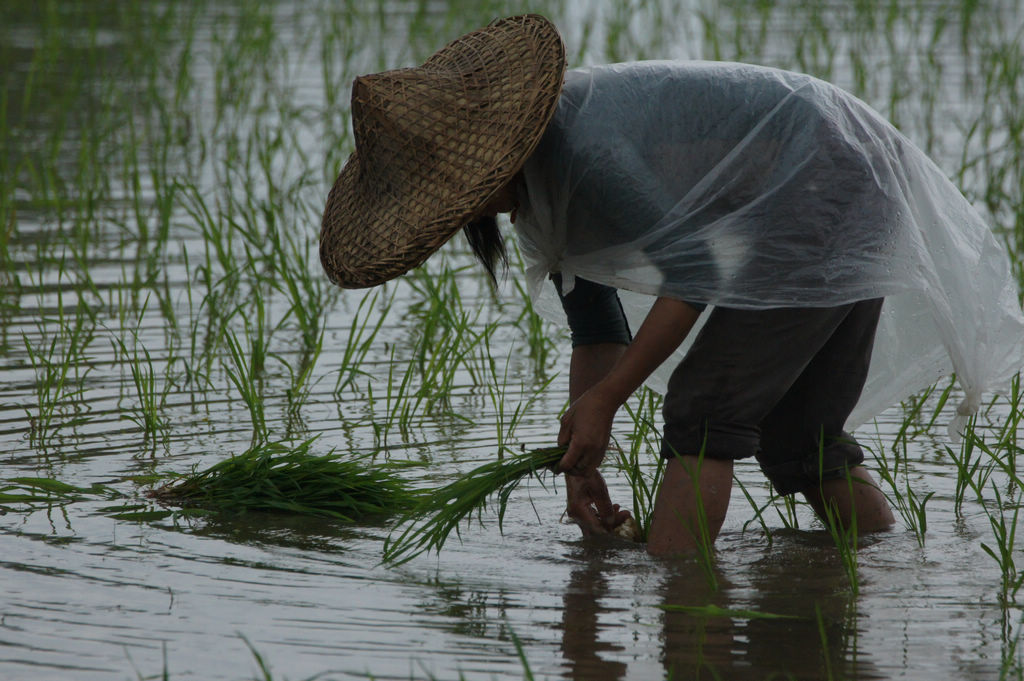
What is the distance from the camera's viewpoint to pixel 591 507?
3.21 meters

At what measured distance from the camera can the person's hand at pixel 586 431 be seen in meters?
2.72

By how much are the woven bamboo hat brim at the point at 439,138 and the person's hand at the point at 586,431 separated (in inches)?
17.1

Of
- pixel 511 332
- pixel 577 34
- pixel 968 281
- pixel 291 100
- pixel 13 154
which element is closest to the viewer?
pixel 968 281

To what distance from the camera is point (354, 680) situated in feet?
7.88

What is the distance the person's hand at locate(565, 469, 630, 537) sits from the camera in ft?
10.4

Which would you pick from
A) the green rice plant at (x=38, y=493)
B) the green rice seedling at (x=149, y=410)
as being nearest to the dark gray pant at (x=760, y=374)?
the green rice plant at (x=38, y=493)

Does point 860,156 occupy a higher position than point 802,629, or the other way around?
point 860,156

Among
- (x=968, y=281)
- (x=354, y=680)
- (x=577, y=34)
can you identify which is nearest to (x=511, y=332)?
(x=968, y=281)

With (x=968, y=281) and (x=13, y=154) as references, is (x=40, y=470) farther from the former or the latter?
(x=13, y=154)

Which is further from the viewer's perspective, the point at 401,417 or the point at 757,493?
the point at 401,417

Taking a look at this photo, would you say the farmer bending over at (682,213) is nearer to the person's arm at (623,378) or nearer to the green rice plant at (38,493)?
the person's arm at (623,378)

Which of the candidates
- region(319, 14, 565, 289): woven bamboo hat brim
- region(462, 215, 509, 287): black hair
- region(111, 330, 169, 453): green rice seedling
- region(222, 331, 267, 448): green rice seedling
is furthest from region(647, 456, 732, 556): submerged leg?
region(111, 330, 169, 453): green rice seedling

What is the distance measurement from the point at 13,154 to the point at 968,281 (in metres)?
5.07

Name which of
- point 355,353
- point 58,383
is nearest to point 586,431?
point 58,383
